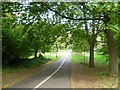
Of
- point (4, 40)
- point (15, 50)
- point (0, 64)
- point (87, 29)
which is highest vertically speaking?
point (87, 29)

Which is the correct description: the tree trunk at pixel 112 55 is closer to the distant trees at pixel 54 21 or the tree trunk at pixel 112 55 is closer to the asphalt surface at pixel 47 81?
the distant trees at pixel 54 21

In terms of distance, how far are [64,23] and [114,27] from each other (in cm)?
886

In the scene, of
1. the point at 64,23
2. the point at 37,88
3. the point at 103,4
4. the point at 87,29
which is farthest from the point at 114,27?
the point at 87,29

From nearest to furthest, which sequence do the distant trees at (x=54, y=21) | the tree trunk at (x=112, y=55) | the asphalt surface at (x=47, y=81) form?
the distant trees at (x=54, y=21) < the asphalt surface at (x=47, y=81) < the tree trunk at (x=112, y=55)

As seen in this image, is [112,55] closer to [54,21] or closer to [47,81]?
[47,81]

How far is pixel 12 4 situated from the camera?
1070cm

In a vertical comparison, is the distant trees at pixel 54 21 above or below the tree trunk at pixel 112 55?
above

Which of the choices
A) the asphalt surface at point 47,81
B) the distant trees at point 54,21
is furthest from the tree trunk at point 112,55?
the asphalt surface at point 47,81

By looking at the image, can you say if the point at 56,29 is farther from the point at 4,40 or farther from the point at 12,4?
the point at 4,40

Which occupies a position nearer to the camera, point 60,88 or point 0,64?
point 60,88

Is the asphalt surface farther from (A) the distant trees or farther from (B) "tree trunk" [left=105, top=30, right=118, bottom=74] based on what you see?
(A) the distant trees

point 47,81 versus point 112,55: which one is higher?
point 112,55

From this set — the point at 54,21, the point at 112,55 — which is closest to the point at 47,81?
the point at 112,55

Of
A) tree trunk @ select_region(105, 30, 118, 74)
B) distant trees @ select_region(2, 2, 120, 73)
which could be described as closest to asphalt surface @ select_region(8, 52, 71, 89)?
tree trunk @ select_region(105, 30, 118, 74)
